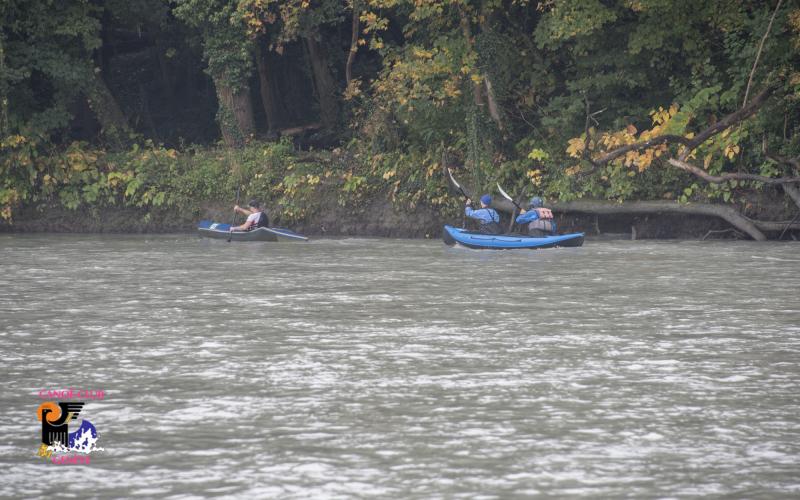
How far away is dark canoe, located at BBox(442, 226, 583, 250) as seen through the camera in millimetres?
27500

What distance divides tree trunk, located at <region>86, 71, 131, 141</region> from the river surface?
18.6 metres

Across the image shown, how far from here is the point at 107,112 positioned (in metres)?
39.8

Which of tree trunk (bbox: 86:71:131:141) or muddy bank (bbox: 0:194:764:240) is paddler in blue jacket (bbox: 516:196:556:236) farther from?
tree trunk (bbox: 86:71:131:141)

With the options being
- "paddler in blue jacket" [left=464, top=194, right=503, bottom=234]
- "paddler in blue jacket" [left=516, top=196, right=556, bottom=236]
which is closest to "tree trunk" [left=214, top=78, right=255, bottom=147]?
"paddler in blue jacket" [left=464, top=194, right=503, bottom=234]

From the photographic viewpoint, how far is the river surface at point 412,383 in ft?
25.2

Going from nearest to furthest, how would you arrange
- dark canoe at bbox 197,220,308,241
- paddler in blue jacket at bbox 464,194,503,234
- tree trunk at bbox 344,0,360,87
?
paddler in blue jacket at bbox 464,194,503,234 < dark canoe at bbox 197,220,308,241 < tree trunk at bbox 344,0,360,87

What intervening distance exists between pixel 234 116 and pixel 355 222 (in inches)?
231

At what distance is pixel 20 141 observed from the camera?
36.4 meters

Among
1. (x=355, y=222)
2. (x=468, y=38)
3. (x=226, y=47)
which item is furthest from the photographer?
(x=226, y=47)

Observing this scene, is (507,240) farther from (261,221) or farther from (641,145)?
(261,221)

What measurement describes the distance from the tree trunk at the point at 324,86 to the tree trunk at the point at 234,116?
227cm

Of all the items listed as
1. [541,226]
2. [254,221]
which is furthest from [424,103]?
[541,226]

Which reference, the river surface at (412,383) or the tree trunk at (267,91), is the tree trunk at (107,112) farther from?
the river surface at (412,383)

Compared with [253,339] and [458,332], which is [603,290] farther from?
[253,339]
